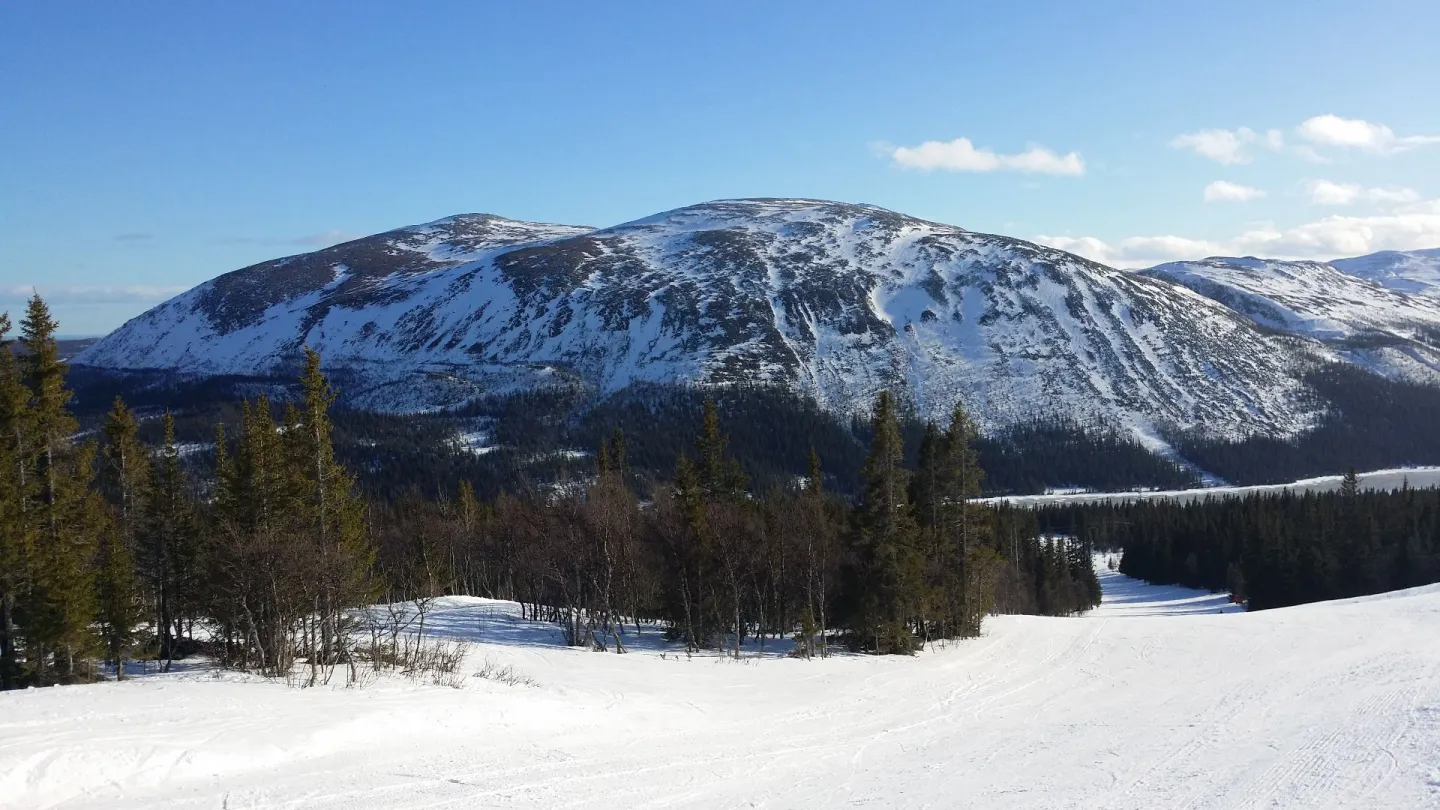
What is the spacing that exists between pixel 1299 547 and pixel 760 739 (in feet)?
270

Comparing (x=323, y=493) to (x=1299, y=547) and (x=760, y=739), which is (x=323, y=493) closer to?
(x=760, y=739)

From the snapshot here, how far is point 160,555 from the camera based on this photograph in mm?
37219

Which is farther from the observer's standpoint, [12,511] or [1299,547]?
[1299,547]

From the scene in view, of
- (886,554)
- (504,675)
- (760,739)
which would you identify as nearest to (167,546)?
(504,675)

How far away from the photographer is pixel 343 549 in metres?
33.2

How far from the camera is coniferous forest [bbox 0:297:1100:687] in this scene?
29062 mm

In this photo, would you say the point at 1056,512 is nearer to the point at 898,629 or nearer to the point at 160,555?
the point at 898,629

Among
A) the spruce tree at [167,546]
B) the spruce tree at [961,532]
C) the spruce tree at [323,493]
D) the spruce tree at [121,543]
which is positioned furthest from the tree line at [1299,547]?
the spruce tree at [121,543]

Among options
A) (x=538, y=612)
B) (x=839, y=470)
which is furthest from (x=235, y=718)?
(x=839, y=470)

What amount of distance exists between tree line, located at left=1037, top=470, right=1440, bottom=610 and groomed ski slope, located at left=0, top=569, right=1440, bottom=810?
181 ft

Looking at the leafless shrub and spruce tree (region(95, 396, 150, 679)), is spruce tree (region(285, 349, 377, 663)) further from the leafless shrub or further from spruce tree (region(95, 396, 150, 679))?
spruce tree (region(95, 396, 150, 679))

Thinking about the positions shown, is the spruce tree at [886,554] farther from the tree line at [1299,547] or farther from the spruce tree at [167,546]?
the tree line at [1299,547]

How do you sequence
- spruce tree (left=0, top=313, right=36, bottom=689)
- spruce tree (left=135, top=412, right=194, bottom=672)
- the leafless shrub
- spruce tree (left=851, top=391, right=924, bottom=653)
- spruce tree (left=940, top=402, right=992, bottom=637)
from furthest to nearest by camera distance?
spruce tree (left=940, top=402, right=992, bottom=637) → spruce tree (left=851, top=391, right=924, bottom=653) → spruce tree (left=135, top=412, right=194, bottom=672) → the leafless shrub → spruce tree (left=0, top=313, right=36, bottom=689)

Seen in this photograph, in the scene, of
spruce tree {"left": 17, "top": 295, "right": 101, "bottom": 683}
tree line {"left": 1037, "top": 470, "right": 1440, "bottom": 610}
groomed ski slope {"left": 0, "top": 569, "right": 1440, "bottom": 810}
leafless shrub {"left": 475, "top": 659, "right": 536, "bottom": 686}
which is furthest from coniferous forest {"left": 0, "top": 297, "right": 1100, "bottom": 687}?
tree line {"left": 1037, "top": 470, "right": 1440, "bottom": 610}
